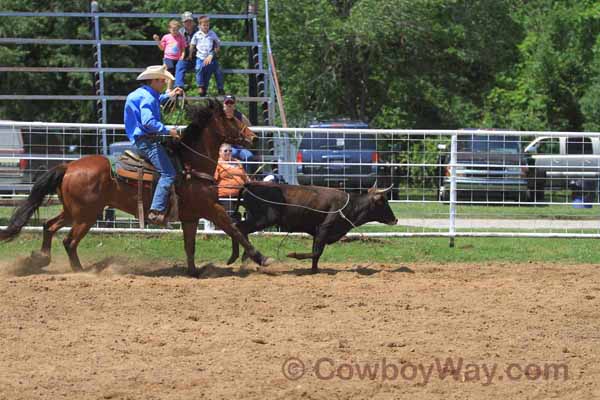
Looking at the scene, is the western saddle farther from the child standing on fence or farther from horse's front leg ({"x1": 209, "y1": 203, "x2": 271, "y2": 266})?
the child standing on fence

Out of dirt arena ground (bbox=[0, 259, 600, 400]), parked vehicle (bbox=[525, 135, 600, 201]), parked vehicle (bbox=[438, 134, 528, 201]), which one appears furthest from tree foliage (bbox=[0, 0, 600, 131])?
dirt arena ground (bbox=[0, 259, 600, 400])

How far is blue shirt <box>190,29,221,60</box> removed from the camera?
52.5 ft

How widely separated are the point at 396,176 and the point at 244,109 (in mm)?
12488

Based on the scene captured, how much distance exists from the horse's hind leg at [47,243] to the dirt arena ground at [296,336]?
0.59ft

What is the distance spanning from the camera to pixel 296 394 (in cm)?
632

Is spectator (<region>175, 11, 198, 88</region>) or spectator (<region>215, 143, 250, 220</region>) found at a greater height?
spectator (<region>175, 11, 198, 88</region>)

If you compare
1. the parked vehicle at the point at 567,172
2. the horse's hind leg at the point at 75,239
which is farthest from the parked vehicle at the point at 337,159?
the horse's hind leg at the point at 75,239

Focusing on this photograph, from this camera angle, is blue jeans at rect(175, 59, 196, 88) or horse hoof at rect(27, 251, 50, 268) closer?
horse hoof at rect(27, 251, 50, 268)

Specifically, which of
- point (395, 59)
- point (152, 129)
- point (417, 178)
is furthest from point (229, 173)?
point (395, 59)

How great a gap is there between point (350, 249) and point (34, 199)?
4.35 m

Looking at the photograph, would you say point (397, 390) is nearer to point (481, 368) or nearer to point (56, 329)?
point (481, 368)

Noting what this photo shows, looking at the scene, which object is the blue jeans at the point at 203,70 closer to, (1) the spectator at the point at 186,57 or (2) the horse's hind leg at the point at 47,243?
(1) the spectator at the point at 186,57

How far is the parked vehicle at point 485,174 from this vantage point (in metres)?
13.9

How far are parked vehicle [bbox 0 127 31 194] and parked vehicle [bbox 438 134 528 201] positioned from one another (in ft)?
18.9
